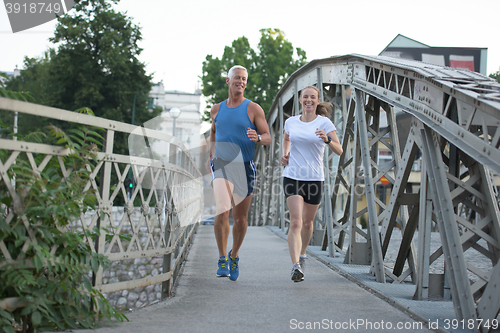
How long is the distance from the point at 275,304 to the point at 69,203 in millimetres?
1919

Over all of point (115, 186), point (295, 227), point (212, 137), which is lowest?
point (295, 227)

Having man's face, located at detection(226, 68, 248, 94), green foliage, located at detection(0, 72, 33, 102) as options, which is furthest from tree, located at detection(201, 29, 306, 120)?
green foliage, located at detection(0, 72, 33, 102)

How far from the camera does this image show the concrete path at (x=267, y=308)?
3.62 m

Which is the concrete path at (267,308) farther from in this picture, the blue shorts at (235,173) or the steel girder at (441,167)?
the blue shorts at (235,173)

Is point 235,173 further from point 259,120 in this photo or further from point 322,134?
point 322,134

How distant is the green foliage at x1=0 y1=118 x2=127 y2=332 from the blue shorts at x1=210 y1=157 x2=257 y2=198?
1.94 metres

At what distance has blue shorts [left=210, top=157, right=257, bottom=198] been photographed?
17.8 ft

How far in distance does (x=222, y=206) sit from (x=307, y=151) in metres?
1.12

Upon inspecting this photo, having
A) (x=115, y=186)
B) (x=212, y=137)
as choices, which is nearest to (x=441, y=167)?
(x=115, y=186)

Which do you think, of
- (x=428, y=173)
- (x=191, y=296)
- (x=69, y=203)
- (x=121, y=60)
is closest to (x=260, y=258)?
(x=191, y=296)

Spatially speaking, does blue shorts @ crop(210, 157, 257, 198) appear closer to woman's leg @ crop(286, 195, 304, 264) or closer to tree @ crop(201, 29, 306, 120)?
woman's leg @ crop(286, 195, 304, 264)

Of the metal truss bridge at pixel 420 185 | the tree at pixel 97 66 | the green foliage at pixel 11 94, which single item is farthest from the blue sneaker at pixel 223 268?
the tree at pixel 97 66

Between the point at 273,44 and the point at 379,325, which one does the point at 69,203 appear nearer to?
the point at 379,325

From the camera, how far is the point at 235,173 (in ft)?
17.9
